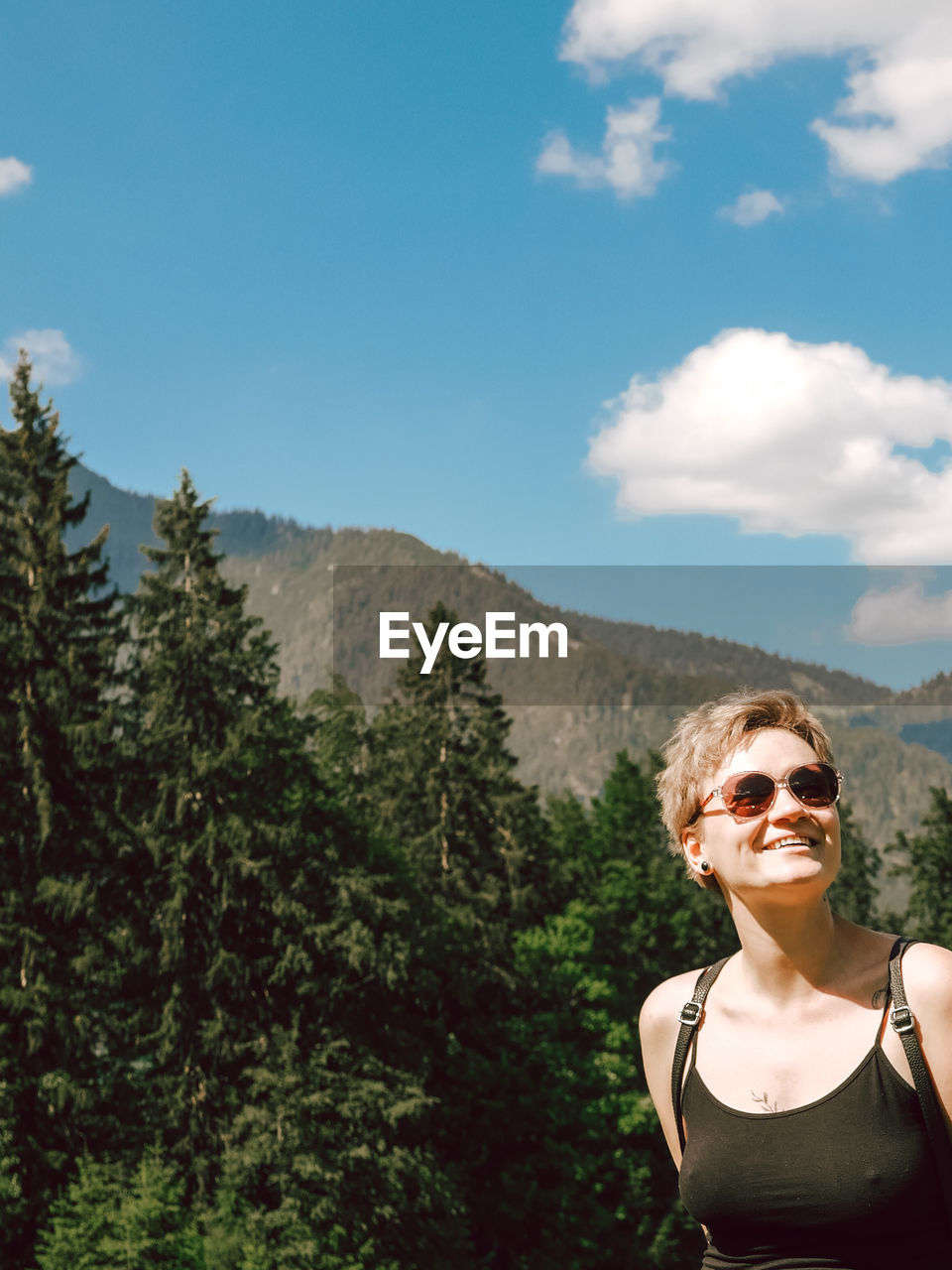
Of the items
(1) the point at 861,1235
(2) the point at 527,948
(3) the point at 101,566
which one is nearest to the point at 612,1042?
(2) the point at 527,948

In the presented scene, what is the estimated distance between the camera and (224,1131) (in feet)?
76.7

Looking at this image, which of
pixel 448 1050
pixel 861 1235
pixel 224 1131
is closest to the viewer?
pixel 861 1235

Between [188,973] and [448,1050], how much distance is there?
27.8ft

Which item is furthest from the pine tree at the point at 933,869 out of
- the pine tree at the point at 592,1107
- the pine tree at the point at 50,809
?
the pine tree at the point at 50,809

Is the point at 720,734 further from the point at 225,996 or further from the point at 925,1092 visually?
the point at 225,996

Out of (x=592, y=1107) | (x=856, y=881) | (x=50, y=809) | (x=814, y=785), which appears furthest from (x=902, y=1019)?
(x=856, y=881)

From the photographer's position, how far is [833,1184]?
2.55 m

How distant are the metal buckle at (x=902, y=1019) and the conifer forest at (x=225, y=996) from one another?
798 inches

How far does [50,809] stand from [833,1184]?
75.5ft

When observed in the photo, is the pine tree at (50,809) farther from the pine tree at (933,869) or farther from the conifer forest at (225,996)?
the pine tree at (933,869)

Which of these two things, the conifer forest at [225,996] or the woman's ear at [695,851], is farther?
the conifer forest at [225,996]

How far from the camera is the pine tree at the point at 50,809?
21.9m

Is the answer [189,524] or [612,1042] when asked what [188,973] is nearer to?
[189,524]

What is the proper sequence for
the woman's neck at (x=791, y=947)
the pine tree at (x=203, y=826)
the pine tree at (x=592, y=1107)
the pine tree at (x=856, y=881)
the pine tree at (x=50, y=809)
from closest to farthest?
the woman's neck at (x=791, y=947) < the pine tree at (x=50, y=809) < the pine tree at (x=203, y=826) < the pine tree at (x=592, y=1107) < the pine tree at (x=856, y=881)
